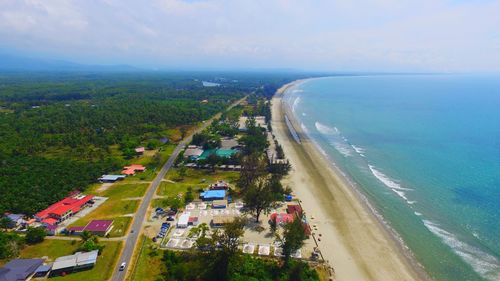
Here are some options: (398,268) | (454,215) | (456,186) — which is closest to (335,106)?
(456,186)

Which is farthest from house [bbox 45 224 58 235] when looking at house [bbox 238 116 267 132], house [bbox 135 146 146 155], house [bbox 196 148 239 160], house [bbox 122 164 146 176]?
house [bbox 238 116 267 132]

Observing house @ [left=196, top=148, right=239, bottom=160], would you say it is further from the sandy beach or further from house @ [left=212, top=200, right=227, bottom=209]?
house @ [left=212, top=200, right=227, bottom=209]

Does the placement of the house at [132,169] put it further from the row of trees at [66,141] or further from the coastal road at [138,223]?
the coastal road at [138,223]

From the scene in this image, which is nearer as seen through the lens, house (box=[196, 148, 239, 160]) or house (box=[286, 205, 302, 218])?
house (box=[286, 205, 302, 218])

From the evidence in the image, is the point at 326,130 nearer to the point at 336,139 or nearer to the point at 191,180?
the point at 336,139

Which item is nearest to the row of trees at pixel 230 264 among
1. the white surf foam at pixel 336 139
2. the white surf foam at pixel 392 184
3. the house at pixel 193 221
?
the house at pixel 193 221

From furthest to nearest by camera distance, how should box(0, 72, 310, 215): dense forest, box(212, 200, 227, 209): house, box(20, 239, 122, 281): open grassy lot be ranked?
box(0, 72, 310, 215): dense forest → box(212, 200, 227, 209): house → box(20, 239, 122, 281): open grassy lot
